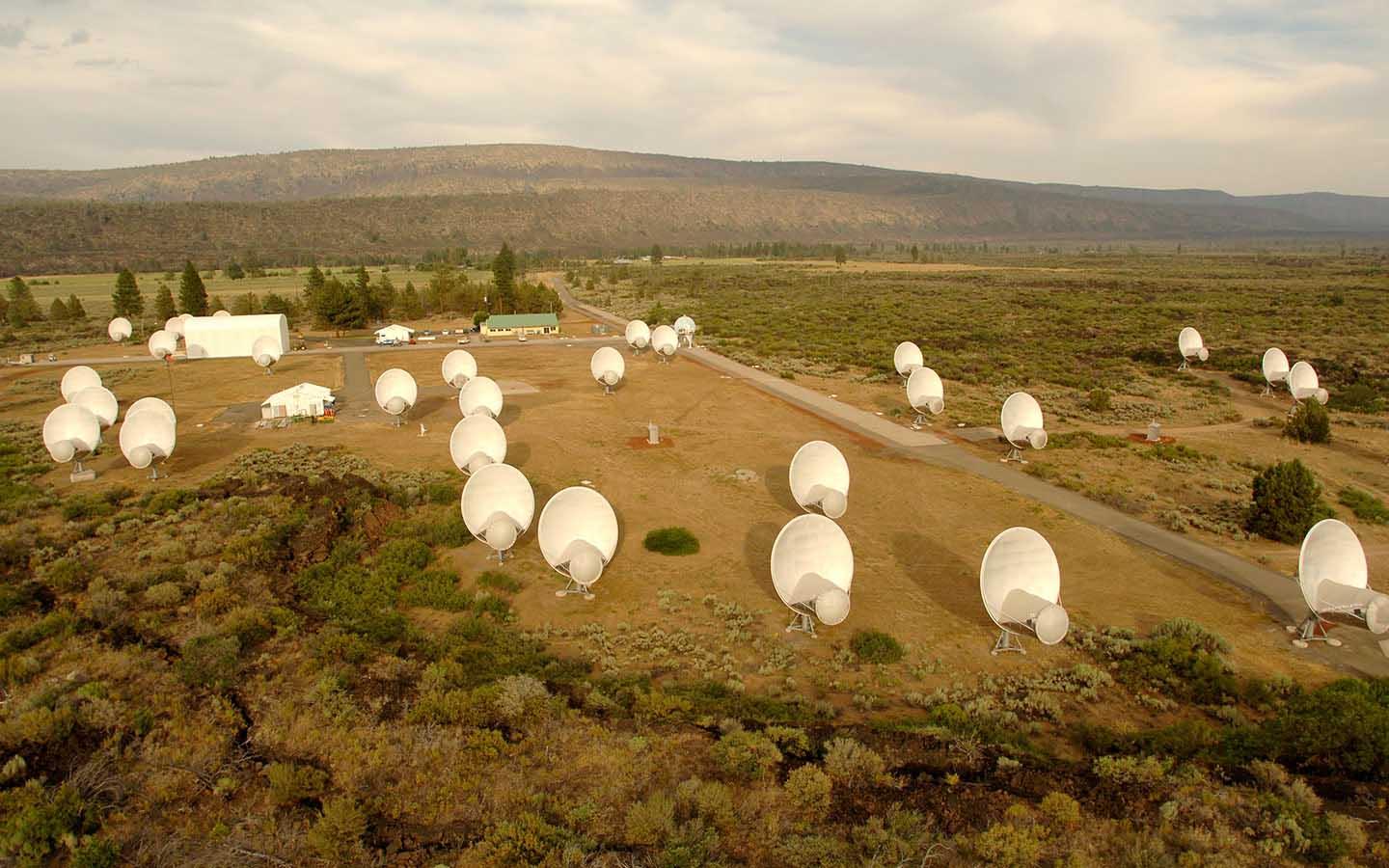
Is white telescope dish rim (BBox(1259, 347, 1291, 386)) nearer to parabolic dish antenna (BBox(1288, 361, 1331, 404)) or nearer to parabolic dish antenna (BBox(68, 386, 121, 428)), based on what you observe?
parabolic dish antenna (BBox(1288, 361, 1331, 404))

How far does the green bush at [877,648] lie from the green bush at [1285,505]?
1670 cm

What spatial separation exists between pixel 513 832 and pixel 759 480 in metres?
21.7

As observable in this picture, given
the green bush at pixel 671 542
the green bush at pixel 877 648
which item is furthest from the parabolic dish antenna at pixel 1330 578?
the green bush at pixel 671 542

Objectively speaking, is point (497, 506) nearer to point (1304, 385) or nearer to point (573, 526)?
point (573, 526)

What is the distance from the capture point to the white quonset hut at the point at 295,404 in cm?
4378

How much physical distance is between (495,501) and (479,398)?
601 inches

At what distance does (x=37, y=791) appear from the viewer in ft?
47.6

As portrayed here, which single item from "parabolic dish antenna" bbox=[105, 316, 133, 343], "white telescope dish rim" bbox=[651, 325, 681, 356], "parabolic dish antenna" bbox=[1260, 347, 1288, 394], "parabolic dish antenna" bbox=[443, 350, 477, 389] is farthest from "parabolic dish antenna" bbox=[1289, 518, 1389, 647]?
"parabolic dish antenna" bbox=[105, 316, 133, 343]

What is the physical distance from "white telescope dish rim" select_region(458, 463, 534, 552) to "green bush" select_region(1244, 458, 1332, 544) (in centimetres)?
2658

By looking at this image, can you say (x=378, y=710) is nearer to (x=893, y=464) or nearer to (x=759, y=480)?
(x=759, y=480)

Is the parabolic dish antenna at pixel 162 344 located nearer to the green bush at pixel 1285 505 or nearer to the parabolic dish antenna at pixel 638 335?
the parabolic dish antenna at pixel 638 335

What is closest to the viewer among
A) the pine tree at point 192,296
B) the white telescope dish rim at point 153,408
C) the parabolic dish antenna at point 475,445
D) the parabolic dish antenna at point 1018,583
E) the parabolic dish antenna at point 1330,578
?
the parabolic dish antenna at point 1330,578

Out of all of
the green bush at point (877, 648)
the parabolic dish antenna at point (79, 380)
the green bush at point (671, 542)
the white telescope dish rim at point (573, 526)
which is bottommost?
the green bush at point (877, 648)

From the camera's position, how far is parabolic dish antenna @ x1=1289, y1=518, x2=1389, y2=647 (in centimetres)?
1933
